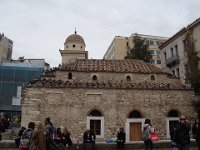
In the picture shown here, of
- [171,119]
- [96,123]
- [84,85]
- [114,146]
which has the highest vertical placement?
[84,85]

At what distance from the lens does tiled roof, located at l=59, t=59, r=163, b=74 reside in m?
18.9

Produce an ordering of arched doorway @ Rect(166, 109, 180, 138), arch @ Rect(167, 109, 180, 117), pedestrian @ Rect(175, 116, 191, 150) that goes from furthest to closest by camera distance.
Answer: arch @ Rect(167, 109, 180, 117)
arched doorway @ Rect(166, 109, 180, 138)
pedestrian @ Rect(175, 116, 191, 150)

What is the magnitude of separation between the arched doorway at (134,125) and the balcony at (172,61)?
363 inches

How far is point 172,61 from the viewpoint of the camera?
23.2 meters

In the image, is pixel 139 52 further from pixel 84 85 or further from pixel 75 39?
pixel 84 85

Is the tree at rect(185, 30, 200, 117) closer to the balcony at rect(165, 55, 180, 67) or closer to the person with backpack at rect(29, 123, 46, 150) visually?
the balcony at rect(165, 55, 180, 67)

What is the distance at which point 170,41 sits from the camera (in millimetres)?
24156

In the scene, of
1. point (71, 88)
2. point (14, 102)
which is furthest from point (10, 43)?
point (71, 88)

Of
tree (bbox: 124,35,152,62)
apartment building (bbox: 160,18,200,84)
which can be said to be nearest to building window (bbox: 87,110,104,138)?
apartment building (bbox: 160,18,200,84)

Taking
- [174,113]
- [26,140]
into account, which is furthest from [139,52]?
[26,140]

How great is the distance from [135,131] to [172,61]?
408 inches

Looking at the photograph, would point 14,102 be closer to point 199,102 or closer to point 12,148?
point 12,148

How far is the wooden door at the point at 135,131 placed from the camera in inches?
607

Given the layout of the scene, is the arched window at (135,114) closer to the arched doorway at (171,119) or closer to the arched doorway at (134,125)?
the arched doorway at (134,125)
